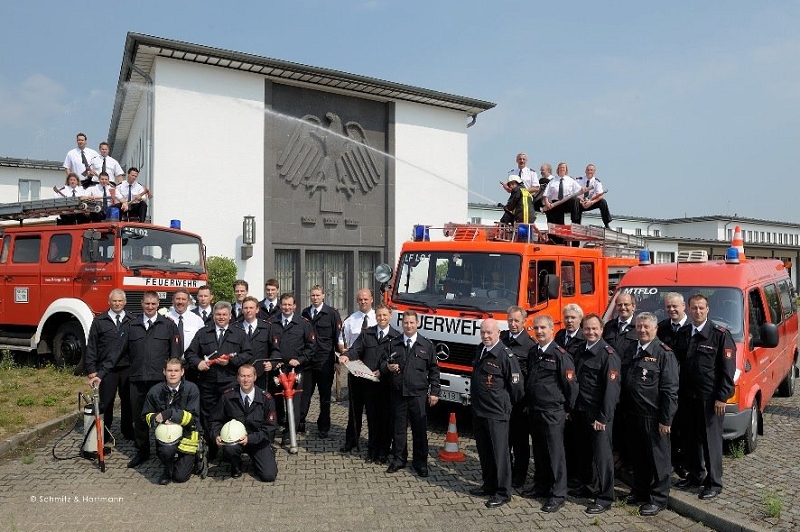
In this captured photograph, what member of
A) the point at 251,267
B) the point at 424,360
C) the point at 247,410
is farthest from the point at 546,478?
the point at 251,267

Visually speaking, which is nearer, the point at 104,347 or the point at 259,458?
the point at 259,458

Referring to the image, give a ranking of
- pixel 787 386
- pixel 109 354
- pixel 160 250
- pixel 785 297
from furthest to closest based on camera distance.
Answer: pixel 160 250 → pixel 787 386 → pixel 785 297 → pixel 109 354

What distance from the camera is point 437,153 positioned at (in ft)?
65.8

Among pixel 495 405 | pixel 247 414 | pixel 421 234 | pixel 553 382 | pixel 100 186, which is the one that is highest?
pixel 100 186

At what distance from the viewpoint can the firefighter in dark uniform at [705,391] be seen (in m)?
5.29

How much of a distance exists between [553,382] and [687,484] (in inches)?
66.9

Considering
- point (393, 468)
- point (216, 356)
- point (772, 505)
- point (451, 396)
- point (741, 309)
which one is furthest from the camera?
point (451, 396)

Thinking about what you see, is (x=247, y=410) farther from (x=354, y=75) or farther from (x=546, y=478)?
(x=354, y=75)

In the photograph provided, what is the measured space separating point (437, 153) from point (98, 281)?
12.7 metres

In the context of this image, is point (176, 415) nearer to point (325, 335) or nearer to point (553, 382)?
point (325, 335)

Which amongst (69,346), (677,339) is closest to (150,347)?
(69,346)

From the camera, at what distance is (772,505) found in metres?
4.80

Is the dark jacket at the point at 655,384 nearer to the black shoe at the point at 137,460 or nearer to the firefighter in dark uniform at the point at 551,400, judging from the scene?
the firefighter in dark uniform at the point at 551,400

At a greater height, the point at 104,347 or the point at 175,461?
the point at 104,347
